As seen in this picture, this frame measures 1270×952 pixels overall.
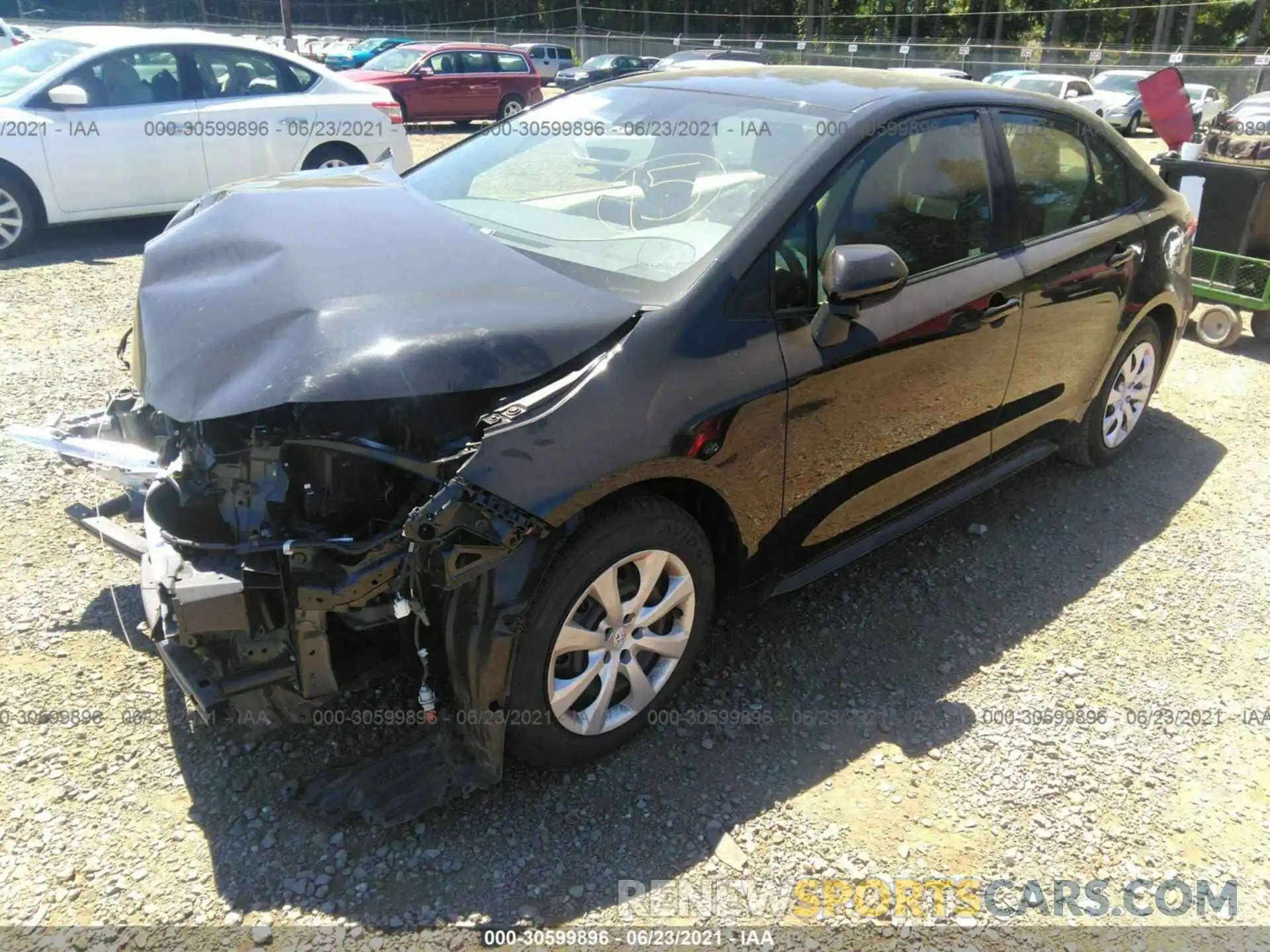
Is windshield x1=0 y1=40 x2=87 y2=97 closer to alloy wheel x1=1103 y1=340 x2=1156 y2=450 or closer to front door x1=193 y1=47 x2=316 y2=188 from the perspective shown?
front door x1=193 y1=47 x2=316 y2=188

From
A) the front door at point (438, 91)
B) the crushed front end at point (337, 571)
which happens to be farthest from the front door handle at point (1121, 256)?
the front door at point (438, 91)

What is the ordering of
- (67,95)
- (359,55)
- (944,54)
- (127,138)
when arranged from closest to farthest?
(67,95) < (127,138) < (359,55) < (944,54)

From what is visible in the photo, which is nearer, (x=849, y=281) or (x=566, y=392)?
(x=566, y=392)

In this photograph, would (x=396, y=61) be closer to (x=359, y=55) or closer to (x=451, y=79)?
(x=451, y=79)

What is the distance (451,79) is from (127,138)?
13508 millimetres

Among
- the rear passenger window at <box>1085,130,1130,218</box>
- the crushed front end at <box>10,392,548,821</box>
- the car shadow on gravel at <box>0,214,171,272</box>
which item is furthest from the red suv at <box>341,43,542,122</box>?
the crushed front end at <box>10,392,548,821</box>

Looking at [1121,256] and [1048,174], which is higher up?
[1048,174]

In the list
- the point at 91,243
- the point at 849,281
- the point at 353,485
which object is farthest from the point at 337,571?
the point at 91,243

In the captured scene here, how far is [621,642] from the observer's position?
103 inches

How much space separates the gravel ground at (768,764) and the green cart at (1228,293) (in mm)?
3102

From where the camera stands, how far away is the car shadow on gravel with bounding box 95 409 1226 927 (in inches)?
91.7

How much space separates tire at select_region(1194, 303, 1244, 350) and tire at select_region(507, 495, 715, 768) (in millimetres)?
5558

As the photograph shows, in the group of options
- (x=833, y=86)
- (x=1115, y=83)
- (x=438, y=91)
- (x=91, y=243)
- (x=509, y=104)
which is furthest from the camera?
(x=1115, y=83)

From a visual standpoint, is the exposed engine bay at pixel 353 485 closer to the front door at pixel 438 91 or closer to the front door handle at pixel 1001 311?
the front door handle at pixel 1001 311
